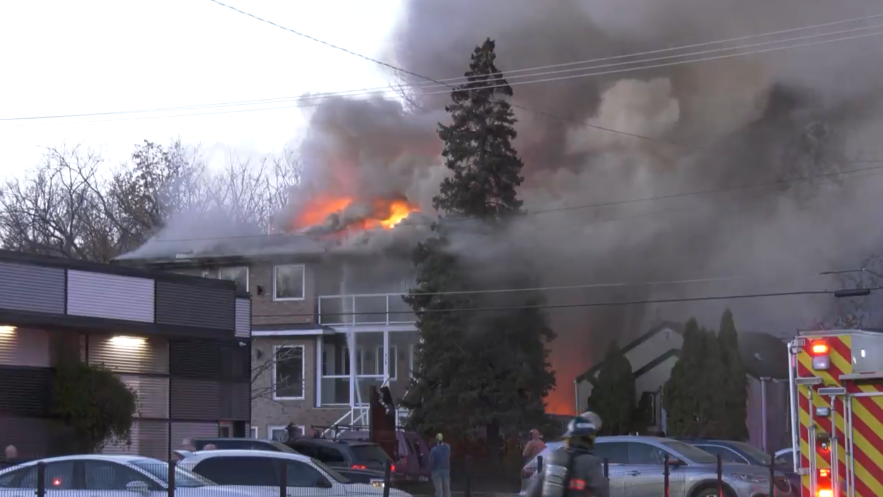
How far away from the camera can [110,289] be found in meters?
24.0

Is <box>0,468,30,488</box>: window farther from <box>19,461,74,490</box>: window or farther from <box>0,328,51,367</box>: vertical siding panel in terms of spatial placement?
<box>0,328,51,367</box>: vertical siding panel

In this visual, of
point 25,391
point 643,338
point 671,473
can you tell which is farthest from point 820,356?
point 643,338

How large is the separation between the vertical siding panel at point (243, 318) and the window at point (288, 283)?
38.2 ft

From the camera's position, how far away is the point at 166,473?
560 inches

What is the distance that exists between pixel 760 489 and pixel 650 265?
13.9 meters

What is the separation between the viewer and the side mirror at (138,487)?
13.8 meters

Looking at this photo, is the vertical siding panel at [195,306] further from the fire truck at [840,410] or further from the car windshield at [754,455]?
the fire truck at [840,410]

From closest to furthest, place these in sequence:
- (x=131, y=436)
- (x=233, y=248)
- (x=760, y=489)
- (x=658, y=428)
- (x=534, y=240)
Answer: (x=760, y=489) < (x=131, y=436) < (x=534, y=240) < (x=233, y=248) < (x=658, y=428)

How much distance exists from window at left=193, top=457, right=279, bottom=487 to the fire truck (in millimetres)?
7164

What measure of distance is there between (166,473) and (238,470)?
6.09ft

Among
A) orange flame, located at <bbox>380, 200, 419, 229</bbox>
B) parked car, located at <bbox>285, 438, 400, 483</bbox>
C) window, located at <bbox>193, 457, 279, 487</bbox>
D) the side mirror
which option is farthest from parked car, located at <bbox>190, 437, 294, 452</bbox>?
orange flame, located at <bbox>380, 200, 419, 229</bbox>

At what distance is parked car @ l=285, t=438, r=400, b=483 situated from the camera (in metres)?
22.7

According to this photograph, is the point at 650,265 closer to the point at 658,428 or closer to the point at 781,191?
the point at 781,191

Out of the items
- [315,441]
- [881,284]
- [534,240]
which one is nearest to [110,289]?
[315,441]
